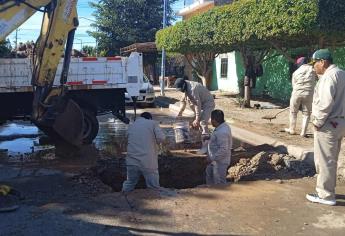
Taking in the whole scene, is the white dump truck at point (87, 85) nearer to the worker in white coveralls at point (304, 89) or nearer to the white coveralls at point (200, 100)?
the white coveralls at point (200, 100)

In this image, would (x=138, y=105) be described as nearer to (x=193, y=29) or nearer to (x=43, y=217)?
(x=193, y=29)

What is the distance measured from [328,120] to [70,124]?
5529 mm

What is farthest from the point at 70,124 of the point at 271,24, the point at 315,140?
the point at 271,24

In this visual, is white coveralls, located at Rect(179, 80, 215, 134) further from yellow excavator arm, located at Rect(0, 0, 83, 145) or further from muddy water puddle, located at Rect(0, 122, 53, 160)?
muddy water puddle, located at Rect(0, 122, 53, 160)

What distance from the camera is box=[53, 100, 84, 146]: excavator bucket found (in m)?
9.20

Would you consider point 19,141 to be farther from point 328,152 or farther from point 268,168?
point 328,152

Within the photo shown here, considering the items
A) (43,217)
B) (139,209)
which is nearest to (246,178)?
(139,209)

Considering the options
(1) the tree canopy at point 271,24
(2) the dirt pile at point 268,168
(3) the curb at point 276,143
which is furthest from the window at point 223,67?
(2) the dirt pile at point 268,168

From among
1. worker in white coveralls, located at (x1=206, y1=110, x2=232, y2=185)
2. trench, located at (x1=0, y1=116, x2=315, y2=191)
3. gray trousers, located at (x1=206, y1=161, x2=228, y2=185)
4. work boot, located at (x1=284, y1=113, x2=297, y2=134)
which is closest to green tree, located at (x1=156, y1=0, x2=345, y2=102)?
work boot, located at (x1=284, y1=113, x2=297, y2=134)

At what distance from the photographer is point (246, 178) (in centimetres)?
774

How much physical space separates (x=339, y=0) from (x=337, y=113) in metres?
8.46

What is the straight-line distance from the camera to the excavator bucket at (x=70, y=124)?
920 centimetres

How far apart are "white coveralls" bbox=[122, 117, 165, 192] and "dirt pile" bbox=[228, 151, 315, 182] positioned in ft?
6.33

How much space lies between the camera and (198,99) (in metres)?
9.86
